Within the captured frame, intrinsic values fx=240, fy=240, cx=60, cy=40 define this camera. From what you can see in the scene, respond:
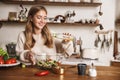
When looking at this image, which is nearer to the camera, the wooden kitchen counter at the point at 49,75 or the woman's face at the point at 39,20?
the wooden kitchen counter at the point at 49,75

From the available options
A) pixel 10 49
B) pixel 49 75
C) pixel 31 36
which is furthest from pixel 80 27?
pixel 49 75

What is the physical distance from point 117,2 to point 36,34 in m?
2.00

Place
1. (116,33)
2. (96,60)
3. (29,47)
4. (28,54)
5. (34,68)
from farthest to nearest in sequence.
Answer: (116,33) → (96,60) → (29,47) → (28,54) → (34,68)

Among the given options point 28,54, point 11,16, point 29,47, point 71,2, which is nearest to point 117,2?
point 71,2

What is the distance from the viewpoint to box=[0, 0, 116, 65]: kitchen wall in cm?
402

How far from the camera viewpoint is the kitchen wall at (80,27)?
158 inches

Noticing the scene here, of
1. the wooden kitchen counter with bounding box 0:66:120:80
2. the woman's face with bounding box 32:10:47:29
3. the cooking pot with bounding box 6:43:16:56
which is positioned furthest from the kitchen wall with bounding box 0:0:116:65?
the wooden kitchen counter with bounding box 0:66:120:80

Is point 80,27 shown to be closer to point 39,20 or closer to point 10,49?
point 10,49

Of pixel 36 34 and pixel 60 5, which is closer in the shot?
Answer: pixel 36 34

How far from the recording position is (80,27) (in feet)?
13.4

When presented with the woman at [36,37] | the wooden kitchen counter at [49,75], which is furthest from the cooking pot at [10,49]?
the wooden kitchen counter at [49,75]

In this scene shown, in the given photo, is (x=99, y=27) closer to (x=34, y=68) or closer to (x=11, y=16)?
(x=11, y=16)

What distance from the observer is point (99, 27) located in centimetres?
405

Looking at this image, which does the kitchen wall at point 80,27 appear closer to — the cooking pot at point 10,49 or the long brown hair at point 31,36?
the cooking pot at point 10,49
